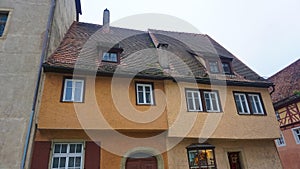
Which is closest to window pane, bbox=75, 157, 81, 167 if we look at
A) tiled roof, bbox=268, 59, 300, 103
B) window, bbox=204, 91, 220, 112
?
window, bbox=204, 91, 220, 112

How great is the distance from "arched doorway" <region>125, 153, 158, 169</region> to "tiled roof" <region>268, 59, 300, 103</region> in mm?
13820

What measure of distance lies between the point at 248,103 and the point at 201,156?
4100 millimetres

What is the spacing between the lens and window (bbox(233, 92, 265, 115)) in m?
11.4

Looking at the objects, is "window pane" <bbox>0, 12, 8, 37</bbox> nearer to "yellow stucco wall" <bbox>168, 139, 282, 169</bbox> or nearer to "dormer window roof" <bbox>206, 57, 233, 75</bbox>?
"yellow stucco wall" <bbox>168, 139, 282, 169</bbox>

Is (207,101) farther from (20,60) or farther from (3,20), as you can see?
(3,20)

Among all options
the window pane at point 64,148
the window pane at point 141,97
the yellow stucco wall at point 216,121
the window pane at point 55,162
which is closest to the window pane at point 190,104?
the yellow stucco wall at point 216,121

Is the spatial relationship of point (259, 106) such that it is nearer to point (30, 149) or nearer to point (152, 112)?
point (152, 112)

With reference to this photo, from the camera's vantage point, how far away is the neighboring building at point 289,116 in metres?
16.5

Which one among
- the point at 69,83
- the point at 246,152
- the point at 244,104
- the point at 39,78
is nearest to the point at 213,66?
the point at 244,104

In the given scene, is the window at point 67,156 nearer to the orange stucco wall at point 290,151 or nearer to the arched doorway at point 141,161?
the arched doorway at point 141,161

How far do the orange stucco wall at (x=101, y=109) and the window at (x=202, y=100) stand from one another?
1482mm

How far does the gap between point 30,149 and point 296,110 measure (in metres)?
18.2

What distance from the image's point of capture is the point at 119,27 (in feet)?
56.9

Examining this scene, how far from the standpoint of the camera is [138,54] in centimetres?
1250
